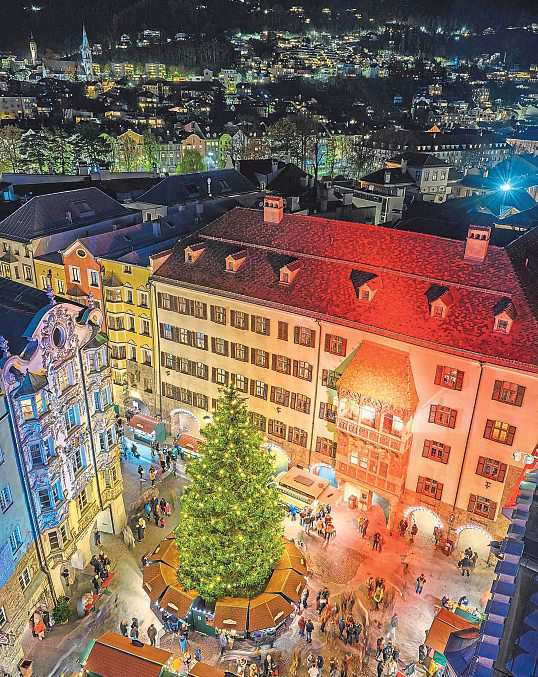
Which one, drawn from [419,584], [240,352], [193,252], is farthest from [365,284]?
[419,584]

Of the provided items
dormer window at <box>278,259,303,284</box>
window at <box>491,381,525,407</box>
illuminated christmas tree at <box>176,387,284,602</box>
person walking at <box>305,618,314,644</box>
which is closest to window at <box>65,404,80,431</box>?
illuminated christmas tree at <box>176,387,284,602</box>

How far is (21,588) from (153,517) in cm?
1244

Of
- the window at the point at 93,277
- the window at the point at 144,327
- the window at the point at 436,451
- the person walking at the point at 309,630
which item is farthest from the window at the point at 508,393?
the window at the point at 93,277

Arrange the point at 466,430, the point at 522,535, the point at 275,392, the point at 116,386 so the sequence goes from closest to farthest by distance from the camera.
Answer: the point at 522,535
the point at 466,430
the point at 275,392
the point at 116,386

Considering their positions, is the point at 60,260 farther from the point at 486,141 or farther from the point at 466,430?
the point at 486,141

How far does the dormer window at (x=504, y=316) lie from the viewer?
1412 inches

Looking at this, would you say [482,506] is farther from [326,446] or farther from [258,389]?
[258,389]

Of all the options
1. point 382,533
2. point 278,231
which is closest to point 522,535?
point 382,533

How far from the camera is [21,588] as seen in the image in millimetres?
32438

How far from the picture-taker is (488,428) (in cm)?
3684

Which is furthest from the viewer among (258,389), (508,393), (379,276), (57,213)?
(57,213)

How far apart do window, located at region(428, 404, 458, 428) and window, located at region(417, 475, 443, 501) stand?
4.61 meters

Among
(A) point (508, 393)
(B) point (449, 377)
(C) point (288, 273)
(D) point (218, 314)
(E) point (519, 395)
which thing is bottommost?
(D) point (218, 314)

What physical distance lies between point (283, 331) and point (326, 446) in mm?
9729
